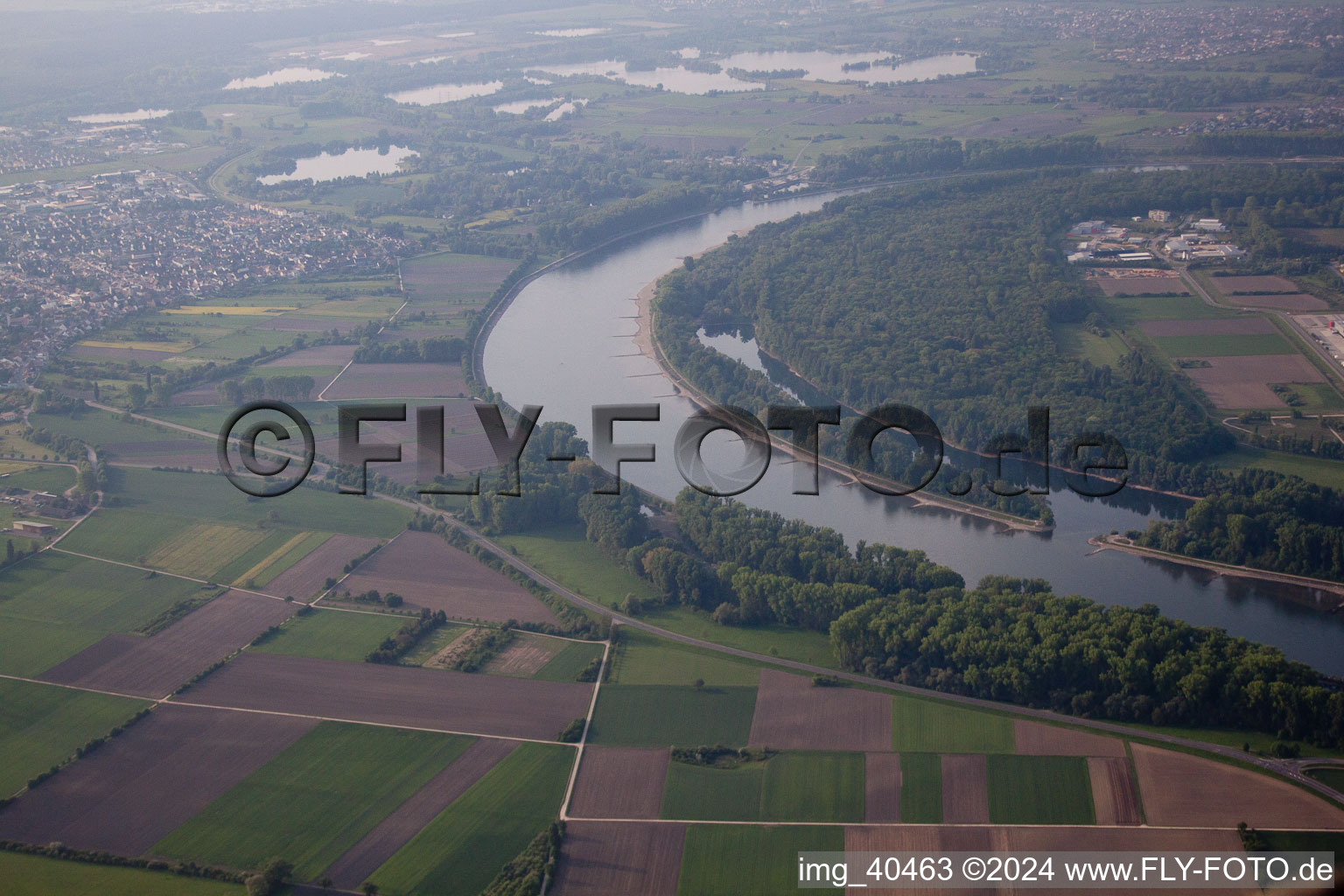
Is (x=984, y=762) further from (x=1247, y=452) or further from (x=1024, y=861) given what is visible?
(x=1247, y=452)

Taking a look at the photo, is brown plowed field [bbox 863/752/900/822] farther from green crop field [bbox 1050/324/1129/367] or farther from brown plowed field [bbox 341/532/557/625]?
green crop field [bbox 1050/324/1129/367]

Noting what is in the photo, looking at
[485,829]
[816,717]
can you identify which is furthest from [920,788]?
[485,829]

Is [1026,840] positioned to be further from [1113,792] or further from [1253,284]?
[1253,284]

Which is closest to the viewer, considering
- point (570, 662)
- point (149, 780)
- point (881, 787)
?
point (881, 787)

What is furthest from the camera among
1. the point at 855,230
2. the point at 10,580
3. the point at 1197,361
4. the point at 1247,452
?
the point at 855,230

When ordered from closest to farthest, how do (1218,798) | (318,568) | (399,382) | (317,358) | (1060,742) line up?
(1218,798)
(1060,742)
(318,568)
(399,382)
(317,358)

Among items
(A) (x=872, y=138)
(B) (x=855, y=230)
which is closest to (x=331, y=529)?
(B) (x=855, y=230)
